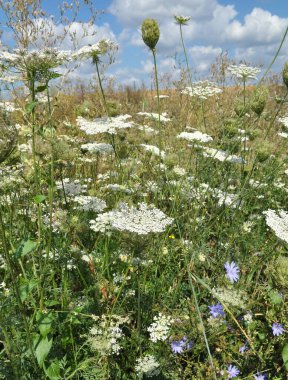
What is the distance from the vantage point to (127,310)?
2.68 m

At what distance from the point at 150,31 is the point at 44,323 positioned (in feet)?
6.91

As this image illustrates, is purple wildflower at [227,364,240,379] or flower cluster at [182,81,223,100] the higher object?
flower cluster at [182,81,223,100]

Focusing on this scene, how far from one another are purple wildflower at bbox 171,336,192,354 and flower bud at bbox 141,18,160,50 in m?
2.08

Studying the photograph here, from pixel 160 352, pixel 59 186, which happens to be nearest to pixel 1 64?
pixel 59 186

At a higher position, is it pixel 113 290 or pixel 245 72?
pixel 245 72

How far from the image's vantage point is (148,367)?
2.16 meters

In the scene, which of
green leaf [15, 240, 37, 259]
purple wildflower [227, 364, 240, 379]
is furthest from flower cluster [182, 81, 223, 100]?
green leaf [15, 240, 37, 259]

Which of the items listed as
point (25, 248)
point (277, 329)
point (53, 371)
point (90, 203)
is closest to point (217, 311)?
point (277, 329)

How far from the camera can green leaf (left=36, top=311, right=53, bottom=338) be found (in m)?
1.92

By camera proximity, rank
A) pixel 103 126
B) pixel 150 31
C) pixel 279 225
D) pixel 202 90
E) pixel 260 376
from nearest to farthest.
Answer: pixel 260 376, pixel 279 225, pixel 150 31, pixel 103 126, pixel 202 90

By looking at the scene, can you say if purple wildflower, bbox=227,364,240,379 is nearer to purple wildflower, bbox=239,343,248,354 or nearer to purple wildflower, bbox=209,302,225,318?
purple wildflower, bbox=239,343,248,354

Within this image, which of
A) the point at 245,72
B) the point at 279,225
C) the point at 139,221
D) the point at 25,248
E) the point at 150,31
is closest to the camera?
the point at 25,248

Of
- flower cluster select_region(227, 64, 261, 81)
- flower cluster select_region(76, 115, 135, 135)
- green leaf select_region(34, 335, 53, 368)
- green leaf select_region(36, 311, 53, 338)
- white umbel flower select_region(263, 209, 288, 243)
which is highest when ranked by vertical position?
flower cluster select_region(227, 64, 261, 81)

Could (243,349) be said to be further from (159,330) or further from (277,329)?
(159,330)
